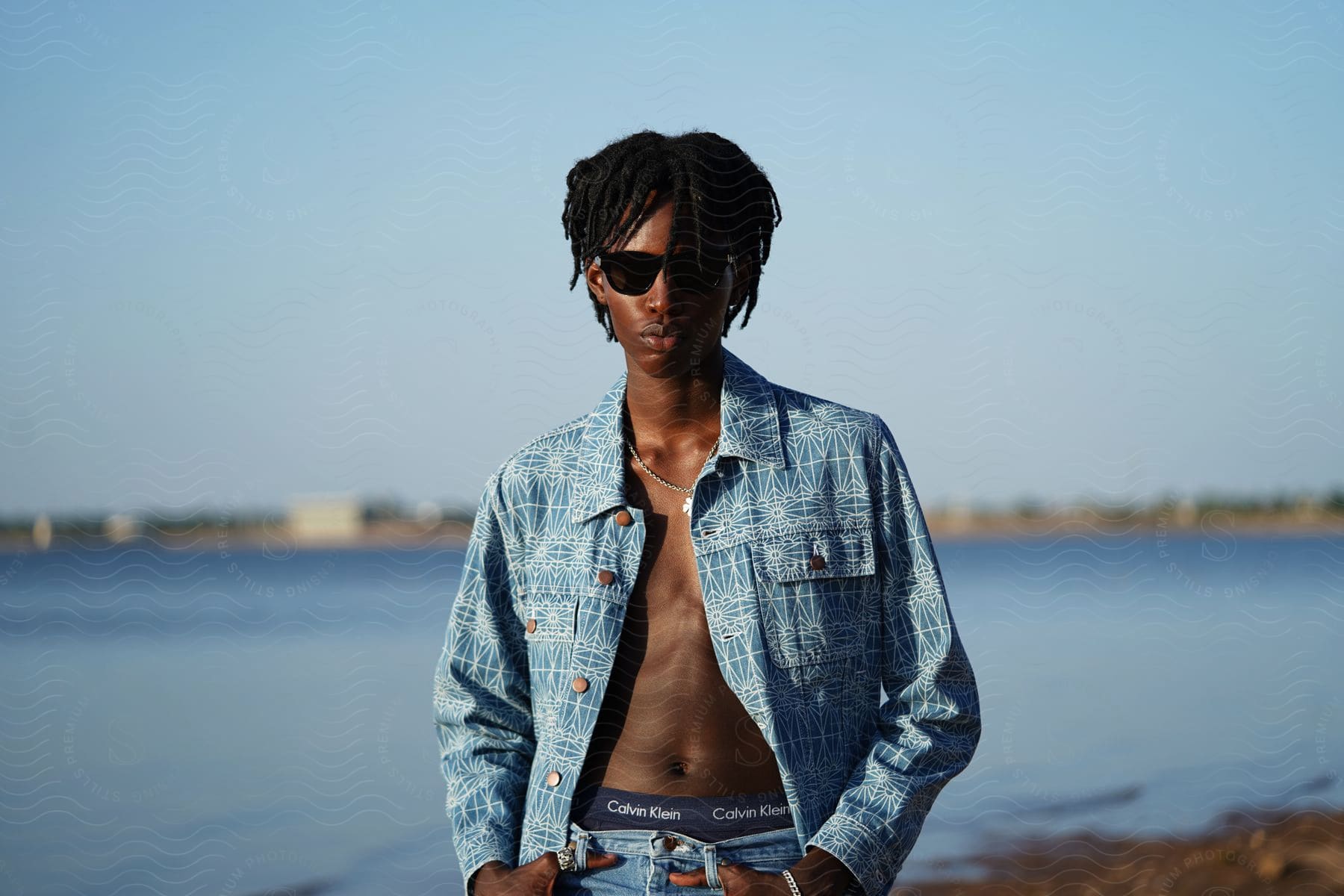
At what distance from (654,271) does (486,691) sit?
0.93 meters

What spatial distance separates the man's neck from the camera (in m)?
2.81

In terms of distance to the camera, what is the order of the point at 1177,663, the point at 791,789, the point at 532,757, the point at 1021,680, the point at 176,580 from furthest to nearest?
the point at 176,580
the point at 1177,663
the point at 1021,680
the point at 532,757
the point at 791,789

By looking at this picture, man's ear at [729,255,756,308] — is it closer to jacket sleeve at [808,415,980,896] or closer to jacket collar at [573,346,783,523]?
jacket collar at [573,346,783,523]

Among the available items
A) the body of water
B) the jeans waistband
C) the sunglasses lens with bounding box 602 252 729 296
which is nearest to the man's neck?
the sunglasses lens with bounding box 602 252 729 296

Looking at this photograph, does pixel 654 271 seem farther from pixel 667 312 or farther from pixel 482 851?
pixel 482 851

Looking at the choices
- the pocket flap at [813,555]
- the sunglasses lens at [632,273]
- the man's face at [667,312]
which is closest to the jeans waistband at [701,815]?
the pocket flap at [813,555]

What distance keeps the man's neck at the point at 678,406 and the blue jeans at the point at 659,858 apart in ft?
2.48

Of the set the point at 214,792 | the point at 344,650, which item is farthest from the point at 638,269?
the point at 344,650

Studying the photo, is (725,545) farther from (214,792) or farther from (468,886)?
(214,792)

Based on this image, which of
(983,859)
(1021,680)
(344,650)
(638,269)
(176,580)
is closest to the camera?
(638,269)

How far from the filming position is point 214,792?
1088 cm

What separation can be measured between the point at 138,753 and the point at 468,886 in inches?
414

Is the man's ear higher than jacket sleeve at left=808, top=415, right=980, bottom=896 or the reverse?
higher

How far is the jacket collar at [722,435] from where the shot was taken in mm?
2744
